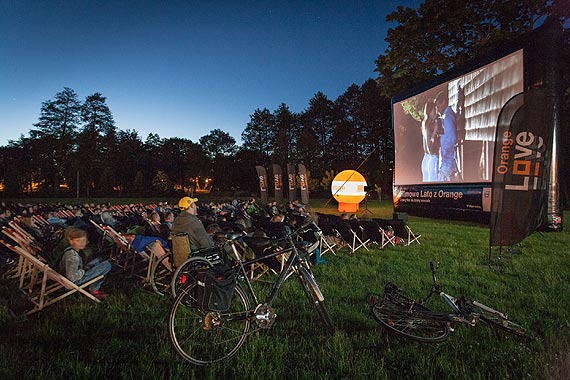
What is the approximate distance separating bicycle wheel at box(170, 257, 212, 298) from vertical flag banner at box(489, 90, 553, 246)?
448 cm

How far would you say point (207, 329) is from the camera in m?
2.58

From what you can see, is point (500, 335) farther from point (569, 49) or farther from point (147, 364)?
point (569, 49)

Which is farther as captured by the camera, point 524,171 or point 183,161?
point 183,161

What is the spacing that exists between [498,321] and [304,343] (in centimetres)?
185

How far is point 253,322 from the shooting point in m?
2.78

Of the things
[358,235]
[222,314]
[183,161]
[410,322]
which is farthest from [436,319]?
[183,161]

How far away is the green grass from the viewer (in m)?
2.45

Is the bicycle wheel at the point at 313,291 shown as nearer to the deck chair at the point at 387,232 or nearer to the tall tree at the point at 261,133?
the deck chair at the point at 387,232

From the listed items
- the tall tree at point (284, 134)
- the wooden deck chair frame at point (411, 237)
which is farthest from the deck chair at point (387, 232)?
the tall tree at point (284, 134)

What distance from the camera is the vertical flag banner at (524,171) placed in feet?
16.7

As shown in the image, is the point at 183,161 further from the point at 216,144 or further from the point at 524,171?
the point at 524,171

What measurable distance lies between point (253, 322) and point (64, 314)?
7.45ft

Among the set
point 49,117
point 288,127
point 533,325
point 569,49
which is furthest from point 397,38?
point 49,117

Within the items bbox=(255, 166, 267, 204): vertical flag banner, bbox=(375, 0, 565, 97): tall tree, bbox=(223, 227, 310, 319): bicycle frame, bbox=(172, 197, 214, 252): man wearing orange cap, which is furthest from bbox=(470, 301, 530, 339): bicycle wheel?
bbox=(255, 166, 267, 204): vertical flag banner
